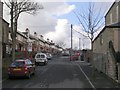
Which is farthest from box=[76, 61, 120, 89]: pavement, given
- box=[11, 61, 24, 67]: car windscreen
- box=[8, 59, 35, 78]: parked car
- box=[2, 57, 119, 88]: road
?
box=[11, 61, 24, 67]: car windscreen

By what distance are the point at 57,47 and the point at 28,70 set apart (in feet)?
516

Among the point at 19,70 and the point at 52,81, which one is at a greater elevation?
the point at 19,70

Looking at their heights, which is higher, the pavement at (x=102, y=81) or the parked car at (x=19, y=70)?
the parked car at (x=19, y=70)

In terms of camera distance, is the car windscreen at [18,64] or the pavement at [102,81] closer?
the pavement at [102,81]

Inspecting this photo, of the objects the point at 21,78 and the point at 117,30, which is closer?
the point at 21,78

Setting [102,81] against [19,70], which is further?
[19,70]

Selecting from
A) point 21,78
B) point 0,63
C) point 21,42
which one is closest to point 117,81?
point 21,78

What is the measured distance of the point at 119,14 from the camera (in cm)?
3316

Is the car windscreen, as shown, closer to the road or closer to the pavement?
the road

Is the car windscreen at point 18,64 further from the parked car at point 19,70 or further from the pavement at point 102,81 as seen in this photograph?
the pavement at point 102,81

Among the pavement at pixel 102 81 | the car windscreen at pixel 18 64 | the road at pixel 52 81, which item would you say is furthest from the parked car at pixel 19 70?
the pavement at pixel 102 81

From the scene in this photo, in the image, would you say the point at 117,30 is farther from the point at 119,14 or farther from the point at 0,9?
the point at 0,9

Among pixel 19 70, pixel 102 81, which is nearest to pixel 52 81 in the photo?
pixel 19 70

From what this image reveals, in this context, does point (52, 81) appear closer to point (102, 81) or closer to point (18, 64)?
point (102, 81)
